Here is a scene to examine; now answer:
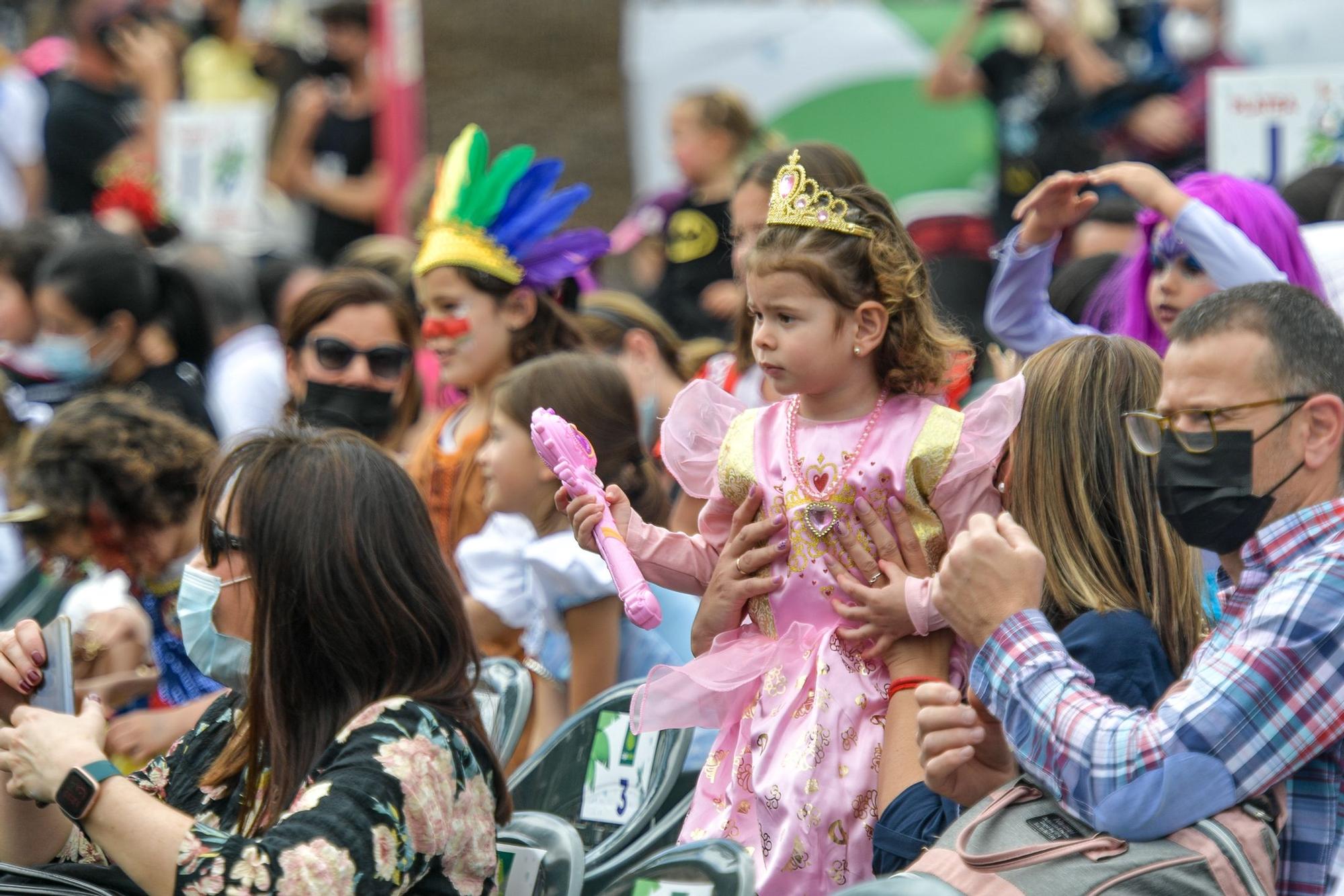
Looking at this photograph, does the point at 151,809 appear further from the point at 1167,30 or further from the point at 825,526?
the point at 1167,30

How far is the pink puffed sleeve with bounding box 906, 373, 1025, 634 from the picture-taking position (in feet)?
9.77

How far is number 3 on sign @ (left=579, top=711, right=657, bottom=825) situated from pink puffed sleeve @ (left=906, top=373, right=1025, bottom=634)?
2.78 feet

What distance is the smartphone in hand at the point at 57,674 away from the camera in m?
3.18

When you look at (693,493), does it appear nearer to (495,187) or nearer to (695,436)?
(695,436)

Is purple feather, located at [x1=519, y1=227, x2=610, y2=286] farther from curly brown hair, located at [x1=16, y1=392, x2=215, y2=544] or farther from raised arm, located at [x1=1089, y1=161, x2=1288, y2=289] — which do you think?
raised arm, located at [x1=1089, y1=161, x2=1288, y2=289]

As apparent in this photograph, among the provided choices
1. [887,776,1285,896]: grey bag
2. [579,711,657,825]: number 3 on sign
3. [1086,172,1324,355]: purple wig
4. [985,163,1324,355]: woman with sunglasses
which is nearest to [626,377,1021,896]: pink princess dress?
[579,711,657,825]: number 3 on sign

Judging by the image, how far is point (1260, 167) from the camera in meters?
5.54

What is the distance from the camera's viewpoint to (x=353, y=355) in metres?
5.13

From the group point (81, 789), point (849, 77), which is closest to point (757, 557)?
point (81, 789)

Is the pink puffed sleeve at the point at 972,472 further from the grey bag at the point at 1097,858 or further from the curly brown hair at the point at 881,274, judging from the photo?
the grey bag at the point at 1097,858

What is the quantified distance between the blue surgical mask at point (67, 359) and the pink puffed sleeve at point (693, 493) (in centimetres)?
376

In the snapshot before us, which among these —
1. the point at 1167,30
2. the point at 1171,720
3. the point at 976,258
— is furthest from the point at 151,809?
the point at 1167,30

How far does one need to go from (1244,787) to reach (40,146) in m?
9.42

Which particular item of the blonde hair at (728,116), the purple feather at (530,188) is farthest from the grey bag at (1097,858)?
the blonde hair at (728,116)
